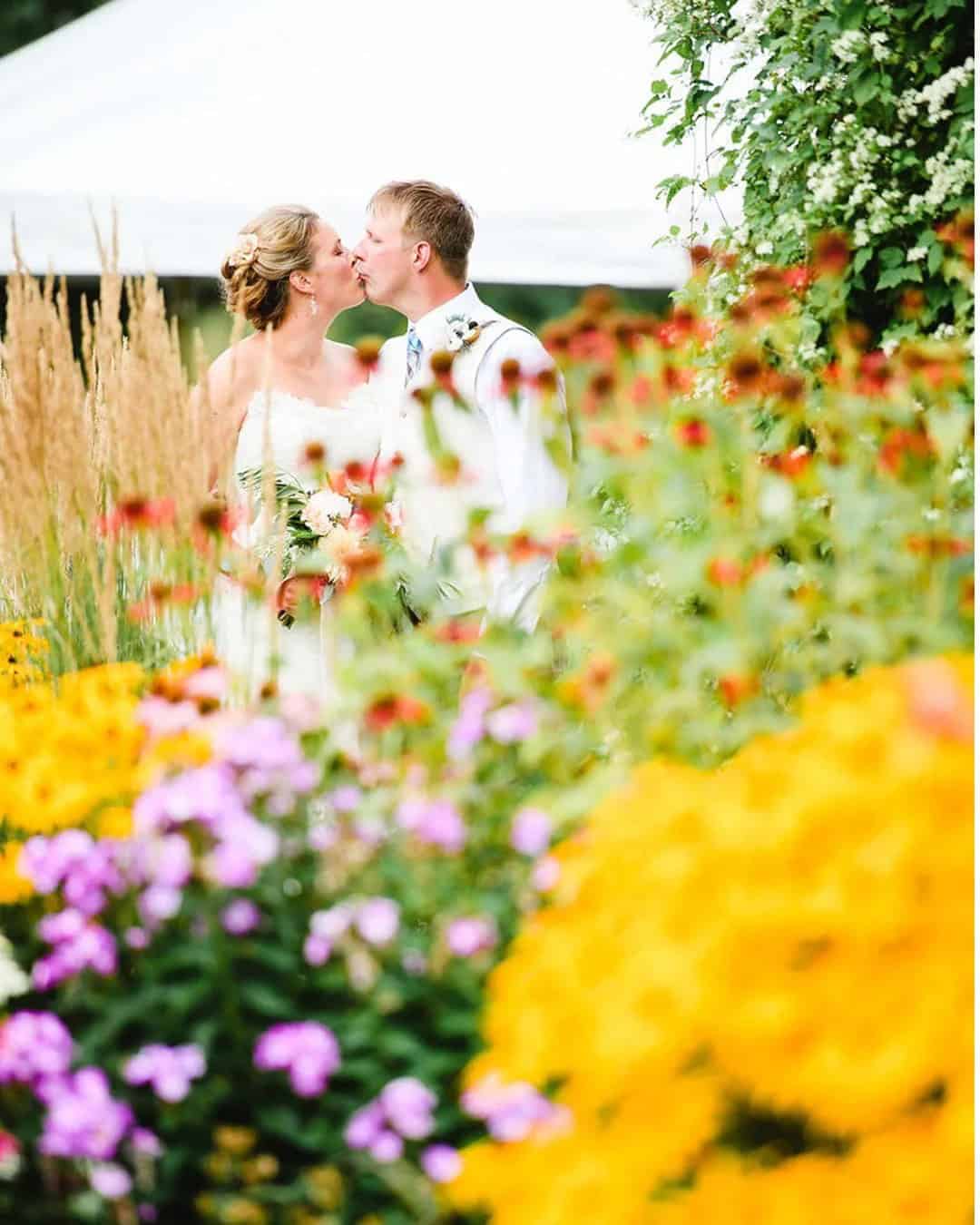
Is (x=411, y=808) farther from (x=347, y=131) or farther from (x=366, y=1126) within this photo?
(x=347, y=131)

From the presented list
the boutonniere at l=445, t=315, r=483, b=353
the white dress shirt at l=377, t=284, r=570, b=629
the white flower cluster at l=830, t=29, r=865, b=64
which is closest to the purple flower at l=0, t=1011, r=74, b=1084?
the white dress shirt at l=377, t=284, r=570, b=629

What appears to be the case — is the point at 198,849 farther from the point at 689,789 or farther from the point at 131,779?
the point at 689,789

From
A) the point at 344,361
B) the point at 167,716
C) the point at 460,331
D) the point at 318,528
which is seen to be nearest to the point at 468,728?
the point at 167,716

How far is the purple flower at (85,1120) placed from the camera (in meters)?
1.38

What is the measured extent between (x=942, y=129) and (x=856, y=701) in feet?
5.72

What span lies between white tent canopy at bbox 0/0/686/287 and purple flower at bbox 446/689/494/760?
3079 mm

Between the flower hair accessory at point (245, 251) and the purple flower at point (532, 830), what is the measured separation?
8.05 feet

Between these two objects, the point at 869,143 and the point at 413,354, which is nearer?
the point at 869,143

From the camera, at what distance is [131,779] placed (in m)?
1.81

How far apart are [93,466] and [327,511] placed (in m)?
0.56

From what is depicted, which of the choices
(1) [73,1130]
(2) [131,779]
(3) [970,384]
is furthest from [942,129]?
(1) [73,1130]

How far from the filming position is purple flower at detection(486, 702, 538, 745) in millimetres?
1632

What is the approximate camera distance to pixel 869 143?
2643 mm

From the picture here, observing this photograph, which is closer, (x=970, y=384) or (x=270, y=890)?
(x=270, y=890)
